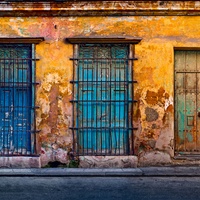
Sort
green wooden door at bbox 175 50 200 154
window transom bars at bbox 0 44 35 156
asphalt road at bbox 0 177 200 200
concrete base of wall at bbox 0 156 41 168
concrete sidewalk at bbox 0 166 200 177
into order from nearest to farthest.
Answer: asphalt road at bbox 0 177 200 200 → concrete sidewalk at bbox 0 166 200 177 → concrete base of wall at bbox 0 156 41 168 → window transom bars at bbox 0 44 35 156 → green wooden door at bbox 175 50 200 154

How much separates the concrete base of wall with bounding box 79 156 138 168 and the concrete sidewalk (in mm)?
238

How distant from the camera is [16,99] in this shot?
33.8 feet

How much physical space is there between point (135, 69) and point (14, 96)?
2797mm

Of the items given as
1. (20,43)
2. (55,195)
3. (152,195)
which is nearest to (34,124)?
(20,43)

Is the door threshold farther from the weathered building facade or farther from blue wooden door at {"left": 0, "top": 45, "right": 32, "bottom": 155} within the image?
blue wooden door at {"left": 0, "top": 45, "right": 32, "bottom": 155}

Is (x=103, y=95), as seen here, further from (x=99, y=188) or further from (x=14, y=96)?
(x=99, y=188)

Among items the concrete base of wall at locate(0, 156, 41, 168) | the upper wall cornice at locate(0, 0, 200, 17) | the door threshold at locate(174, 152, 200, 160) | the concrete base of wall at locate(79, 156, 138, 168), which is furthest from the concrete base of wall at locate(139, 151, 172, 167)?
the upper wall cornice at locate(0, 0, 200, 17)

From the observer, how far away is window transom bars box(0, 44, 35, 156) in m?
10.3

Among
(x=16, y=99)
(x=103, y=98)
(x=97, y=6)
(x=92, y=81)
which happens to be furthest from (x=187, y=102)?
(x=16, y=99)

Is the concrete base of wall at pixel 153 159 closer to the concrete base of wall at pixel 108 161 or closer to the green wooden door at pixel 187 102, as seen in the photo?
the concrete base of wall at pixel 108 161

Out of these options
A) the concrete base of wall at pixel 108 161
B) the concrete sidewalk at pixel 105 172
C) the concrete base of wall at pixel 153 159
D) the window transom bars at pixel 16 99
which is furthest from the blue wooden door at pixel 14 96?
the concrete base of wall at pixel 153 159

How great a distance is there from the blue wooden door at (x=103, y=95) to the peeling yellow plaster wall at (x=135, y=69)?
264 millimetres

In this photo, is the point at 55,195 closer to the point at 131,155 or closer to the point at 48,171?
the point at 48,171

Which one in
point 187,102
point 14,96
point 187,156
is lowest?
point 187,156
